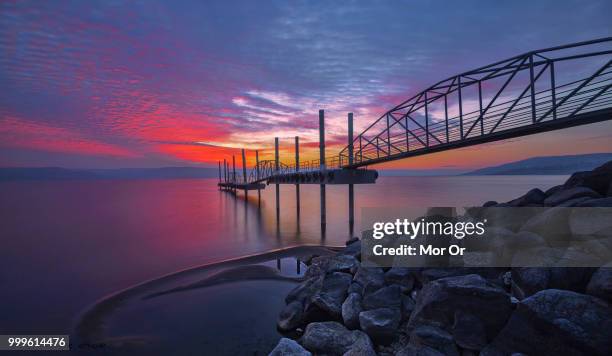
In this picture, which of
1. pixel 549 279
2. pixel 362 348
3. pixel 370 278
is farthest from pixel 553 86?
pixel 362 348

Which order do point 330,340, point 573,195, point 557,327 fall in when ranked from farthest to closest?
point 573,195
point 330,340
point 557,327

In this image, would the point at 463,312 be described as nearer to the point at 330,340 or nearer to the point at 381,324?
the point at 381,324

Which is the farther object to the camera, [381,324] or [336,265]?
[336,265]

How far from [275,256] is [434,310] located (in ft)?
37.4

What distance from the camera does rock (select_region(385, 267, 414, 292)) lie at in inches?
281

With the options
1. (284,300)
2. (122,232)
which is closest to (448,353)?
(284,300)

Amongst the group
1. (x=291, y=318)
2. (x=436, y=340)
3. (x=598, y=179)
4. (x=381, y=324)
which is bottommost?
(x=291, y=318)

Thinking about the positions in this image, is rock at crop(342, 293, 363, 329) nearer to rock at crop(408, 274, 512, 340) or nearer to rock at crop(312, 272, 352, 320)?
rock at crop(312, 272, 352, 320)

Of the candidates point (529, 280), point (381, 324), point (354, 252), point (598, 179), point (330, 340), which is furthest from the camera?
point (354, 252)

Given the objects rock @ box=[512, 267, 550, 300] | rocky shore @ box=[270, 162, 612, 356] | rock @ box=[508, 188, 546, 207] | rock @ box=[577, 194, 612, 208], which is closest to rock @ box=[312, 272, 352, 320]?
rocky shore @ box=[270, 162, 612, 356]

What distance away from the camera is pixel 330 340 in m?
5.75

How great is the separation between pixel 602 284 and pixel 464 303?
6.48 ft

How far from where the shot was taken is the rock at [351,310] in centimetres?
650

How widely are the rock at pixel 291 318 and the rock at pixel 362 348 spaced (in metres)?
2.18
